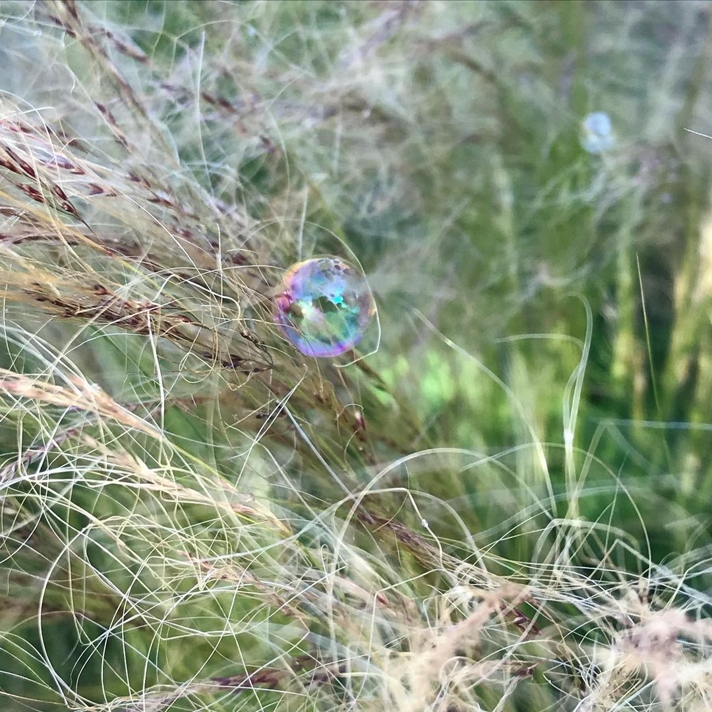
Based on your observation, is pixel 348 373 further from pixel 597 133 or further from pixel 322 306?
pixel 597 133

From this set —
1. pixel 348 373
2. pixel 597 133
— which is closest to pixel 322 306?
pixel 348 373

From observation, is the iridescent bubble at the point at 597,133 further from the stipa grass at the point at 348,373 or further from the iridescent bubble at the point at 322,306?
the iridescent bubble at the point at 322,306

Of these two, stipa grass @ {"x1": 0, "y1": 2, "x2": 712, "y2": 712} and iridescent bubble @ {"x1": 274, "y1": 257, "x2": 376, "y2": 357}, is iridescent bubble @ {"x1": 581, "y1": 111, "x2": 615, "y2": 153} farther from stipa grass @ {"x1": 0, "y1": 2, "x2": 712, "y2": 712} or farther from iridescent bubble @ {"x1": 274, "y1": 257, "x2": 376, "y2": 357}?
iridescent bubble @ {"x1": 274, "y1": 257, "x2": 376, "y2": 357}

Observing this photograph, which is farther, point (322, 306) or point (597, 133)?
point (597, 133)

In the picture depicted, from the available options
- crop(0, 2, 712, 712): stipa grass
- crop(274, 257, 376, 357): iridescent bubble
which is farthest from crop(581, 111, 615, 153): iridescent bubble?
crop(274, 257, 376, 357): iridescent bubble

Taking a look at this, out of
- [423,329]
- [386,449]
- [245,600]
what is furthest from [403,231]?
[245,600]

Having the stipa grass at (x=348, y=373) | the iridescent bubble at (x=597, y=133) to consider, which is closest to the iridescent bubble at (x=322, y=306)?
the stipa grass at (x=348, y=373)

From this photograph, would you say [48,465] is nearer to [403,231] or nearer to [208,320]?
[208,320]
